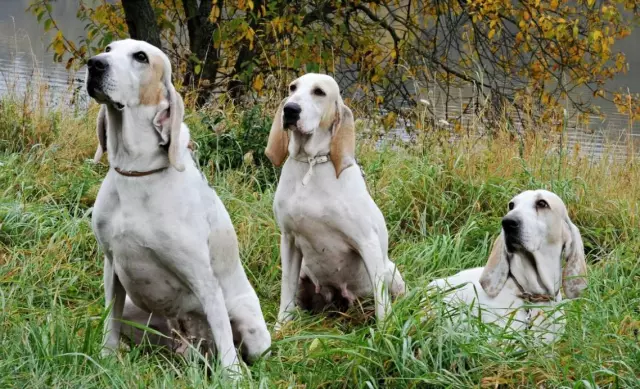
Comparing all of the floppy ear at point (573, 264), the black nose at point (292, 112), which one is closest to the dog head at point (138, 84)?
the black nose at point (292, 112)

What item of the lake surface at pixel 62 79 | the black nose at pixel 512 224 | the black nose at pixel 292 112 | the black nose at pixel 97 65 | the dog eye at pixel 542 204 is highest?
the black nose at pixel 97 65

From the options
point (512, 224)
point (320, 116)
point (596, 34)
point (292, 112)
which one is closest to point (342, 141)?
point (320, 116)

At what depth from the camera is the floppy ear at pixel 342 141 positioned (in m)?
4.73

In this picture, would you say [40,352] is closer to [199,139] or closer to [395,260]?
[395,260]

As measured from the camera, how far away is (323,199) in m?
4.71

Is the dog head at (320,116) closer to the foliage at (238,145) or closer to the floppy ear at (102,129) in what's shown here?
the floppy ear at (102,129)

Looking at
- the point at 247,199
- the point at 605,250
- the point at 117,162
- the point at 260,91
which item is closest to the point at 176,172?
the point at 117,162

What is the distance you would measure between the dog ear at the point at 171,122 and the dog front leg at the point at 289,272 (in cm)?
135

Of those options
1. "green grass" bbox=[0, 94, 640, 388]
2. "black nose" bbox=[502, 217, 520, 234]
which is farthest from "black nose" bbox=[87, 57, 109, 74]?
"black nose" bbox=[502, 217, 520, 234]

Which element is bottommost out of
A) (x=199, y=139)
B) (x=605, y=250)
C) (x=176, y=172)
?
(x=605, y=250)

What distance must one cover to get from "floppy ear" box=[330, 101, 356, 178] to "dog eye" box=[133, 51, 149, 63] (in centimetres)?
140

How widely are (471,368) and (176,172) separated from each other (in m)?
1.40

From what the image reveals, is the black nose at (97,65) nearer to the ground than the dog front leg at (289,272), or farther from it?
farther from it

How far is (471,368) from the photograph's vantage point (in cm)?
335
